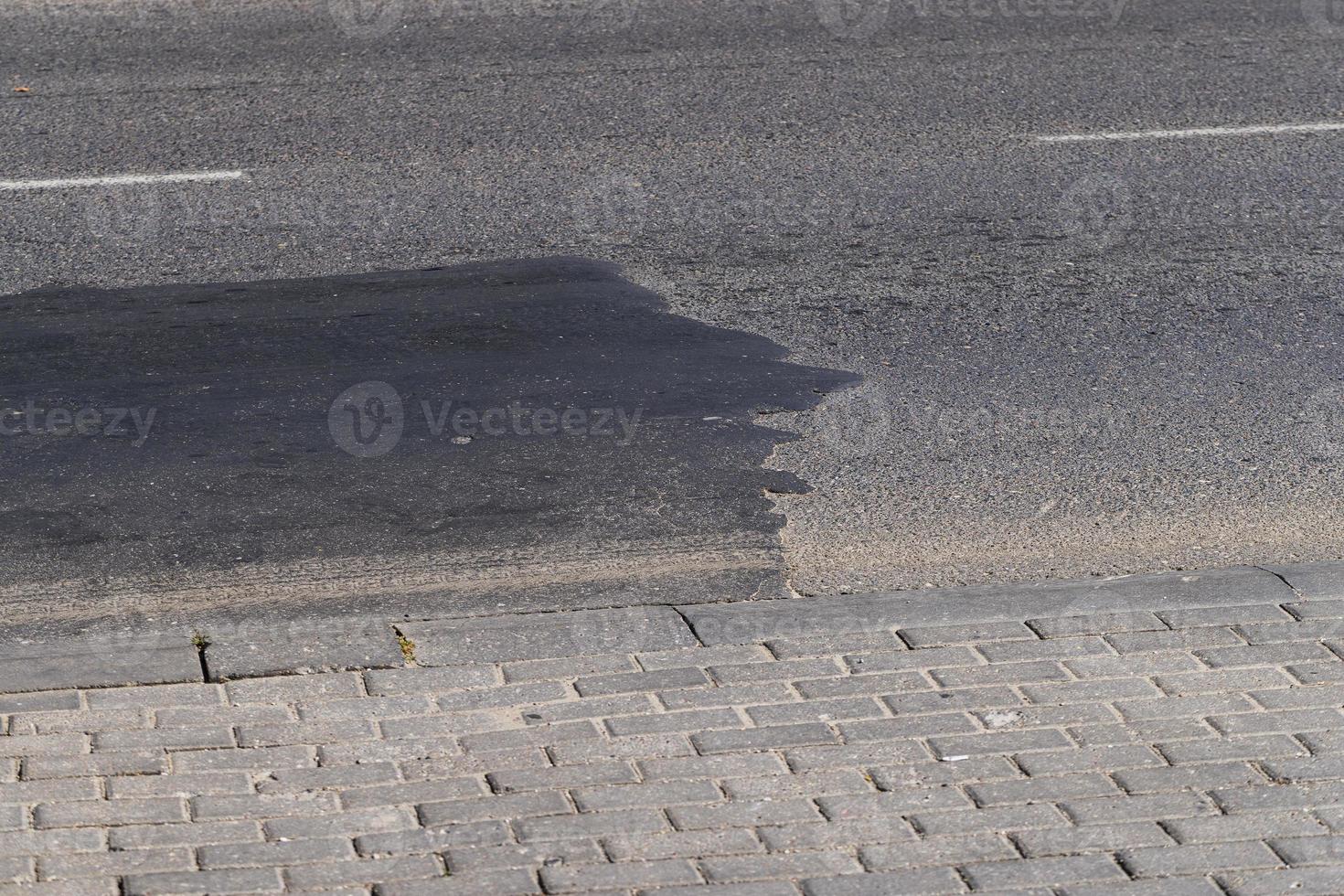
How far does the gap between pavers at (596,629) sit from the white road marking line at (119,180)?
4037 millimetres

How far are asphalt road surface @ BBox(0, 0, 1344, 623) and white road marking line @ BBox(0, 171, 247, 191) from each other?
43mm

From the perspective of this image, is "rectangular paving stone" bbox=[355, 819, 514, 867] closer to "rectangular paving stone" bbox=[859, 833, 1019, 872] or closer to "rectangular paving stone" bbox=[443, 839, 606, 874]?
"rectangular paving stone" bbox=[443, 839, 606, 874]

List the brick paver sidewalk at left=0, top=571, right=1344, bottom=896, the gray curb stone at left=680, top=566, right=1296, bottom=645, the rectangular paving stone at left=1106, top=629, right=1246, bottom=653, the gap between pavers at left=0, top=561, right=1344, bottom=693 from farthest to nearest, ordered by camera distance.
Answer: the gray curb stone at left=680, top=566, right=1296, bottom=645
the rectangular paving stone at left=1106, top=629, right=1246, bottom=653
the gap between pavers at left=0, top=561, right=1344, bottom=693
the brick paver sidewalk at left=0, top=571, right=1344, bottom=896

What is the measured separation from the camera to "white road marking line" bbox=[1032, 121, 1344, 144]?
863 cm

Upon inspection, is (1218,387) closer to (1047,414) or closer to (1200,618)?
(1047,414)

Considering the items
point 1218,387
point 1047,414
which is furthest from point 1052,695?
point 1218,387

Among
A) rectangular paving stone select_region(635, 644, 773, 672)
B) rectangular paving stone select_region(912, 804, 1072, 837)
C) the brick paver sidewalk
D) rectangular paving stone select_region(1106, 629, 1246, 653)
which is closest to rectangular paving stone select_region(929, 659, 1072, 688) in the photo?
the brick paver sidewalk

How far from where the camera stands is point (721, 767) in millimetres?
3865

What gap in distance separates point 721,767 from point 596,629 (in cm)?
77

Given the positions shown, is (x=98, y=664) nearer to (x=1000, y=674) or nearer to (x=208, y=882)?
(x=208, y=882)

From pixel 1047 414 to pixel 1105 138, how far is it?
3251mm

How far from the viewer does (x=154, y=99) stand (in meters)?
8.95

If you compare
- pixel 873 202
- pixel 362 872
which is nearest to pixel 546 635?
pixel 362 872

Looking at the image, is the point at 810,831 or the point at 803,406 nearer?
the point at 810,831
